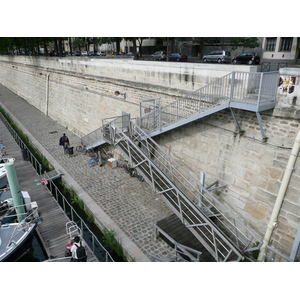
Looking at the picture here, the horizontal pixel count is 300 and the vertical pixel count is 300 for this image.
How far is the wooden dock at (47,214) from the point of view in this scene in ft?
29.4

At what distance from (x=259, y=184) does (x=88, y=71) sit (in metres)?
14.0

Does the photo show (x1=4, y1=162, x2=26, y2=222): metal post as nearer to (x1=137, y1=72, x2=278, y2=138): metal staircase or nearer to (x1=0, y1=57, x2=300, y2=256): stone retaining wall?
(x1=137, y1=72, x2=278, y2=138): metal staircase

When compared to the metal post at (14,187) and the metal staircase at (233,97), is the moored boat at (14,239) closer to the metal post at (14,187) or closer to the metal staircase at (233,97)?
the metal post at (14,187)

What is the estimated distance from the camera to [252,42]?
104ft

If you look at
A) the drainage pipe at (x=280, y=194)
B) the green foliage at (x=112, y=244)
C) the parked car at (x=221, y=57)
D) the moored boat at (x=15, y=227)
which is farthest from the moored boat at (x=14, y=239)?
the parked car at (x=221, y=57)

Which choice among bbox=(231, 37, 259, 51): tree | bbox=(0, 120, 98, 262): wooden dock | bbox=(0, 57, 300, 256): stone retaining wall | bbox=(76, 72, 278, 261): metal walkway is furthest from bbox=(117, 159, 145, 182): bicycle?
bbox=(231, 37, 259, 51): tree

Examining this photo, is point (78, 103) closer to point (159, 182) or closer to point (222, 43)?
point (159, 182)

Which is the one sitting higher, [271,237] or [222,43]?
[222,43]

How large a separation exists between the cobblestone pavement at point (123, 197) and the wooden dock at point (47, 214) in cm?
159

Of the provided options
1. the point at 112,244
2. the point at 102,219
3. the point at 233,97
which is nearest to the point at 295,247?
the point at 233,97

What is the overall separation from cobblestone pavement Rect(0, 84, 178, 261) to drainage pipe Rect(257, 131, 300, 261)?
298 centimetres

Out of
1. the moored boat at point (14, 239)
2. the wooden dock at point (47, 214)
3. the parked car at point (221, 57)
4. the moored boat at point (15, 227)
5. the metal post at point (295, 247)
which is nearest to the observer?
the metal post at point (295, 247)

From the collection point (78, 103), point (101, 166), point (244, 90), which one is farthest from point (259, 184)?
point (78, 103)

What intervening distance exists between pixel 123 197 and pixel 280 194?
684cm
